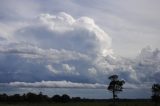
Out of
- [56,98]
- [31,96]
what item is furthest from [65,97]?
[31,96]

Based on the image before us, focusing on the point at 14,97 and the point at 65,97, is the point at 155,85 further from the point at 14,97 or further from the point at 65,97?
the point at 14,97

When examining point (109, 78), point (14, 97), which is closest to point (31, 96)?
point (14, 97)

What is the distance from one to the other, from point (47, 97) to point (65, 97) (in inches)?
756

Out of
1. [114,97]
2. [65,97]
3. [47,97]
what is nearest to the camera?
[114,97]

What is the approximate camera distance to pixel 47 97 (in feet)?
654

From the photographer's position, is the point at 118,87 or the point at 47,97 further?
the point at 47,97

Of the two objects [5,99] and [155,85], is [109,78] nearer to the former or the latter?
[155,85]

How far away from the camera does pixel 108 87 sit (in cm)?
11688

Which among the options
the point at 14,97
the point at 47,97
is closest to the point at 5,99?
the point at 14,97

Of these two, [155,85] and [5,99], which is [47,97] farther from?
[155,85]

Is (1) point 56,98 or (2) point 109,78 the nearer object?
(2) point 109,78

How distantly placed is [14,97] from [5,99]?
29.4 feet

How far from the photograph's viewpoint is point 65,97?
183 metres

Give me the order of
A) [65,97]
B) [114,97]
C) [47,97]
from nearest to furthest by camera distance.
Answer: [114,97], [65,97], [47,97]
